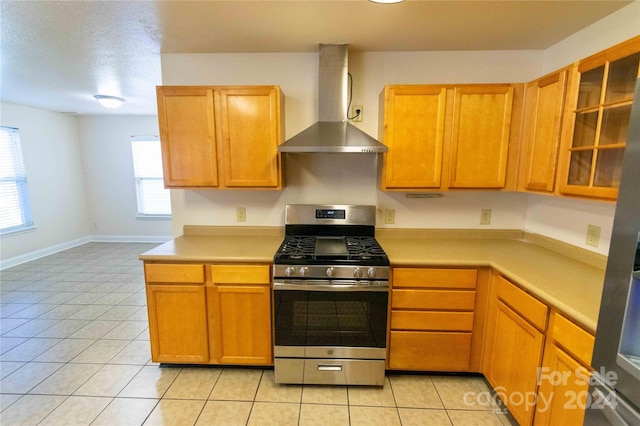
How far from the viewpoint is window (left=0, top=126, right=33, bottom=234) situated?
443 centimetres

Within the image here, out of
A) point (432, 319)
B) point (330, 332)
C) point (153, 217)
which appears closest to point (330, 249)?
point (330, 332)

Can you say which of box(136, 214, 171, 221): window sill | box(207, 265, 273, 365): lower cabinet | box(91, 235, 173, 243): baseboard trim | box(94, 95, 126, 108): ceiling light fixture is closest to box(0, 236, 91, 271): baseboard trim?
box(91, 235, 173, 243): baseboard trim

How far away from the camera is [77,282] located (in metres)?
3.90

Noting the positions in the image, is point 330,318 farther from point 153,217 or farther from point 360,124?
point 153,217

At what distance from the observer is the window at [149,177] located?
5.65 m

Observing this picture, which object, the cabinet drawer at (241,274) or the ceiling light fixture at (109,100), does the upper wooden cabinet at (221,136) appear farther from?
the ceiling light fixture at (109,100)

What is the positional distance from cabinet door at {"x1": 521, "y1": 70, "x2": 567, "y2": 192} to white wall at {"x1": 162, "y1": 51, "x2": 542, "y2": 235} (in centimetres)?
47

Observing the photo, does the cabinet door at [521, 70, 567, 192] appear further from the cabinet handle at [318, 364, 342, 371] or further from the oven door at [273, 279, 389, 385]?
the cabinet handle at [318, 364, 342, 371]

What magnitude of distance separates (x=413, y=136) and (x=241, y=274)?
5.42 feet

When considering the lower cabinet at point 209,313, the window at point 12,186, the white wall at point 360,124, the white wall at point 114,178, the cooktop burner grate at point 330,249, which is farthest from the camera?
the white wall at point 114,178

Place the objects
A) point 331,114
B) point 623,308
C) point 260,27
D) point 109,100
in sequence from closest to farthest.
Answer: point 623,308 → point 260,27 → point 331,114 → point 109,100

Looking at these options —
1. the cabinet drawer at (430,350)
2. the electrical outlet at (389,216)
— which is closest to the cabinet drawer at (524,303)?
the cabinet drawer at (430,350)

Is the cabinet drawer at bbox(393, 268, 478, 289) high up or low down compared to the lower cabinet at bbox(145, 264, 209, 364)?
up

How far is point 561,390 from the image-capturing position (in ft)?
4.44
